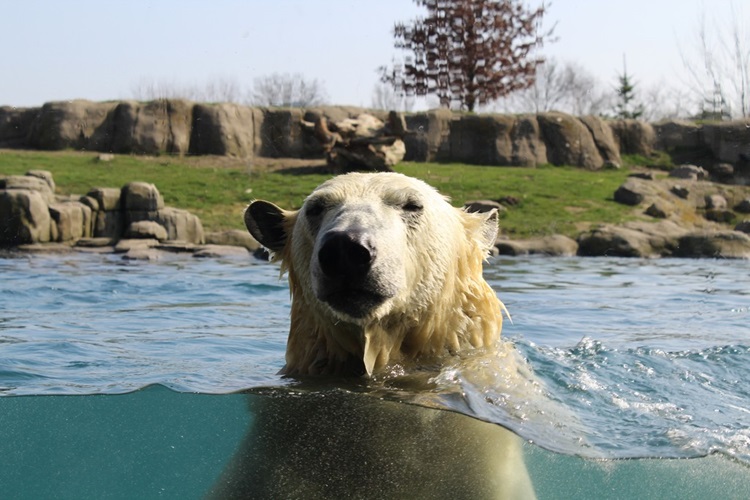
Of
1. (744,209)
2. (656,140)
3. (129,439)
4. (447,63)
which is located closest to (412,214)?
(129,439)

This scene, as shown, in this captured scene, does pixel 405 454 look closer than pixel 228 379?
Yes

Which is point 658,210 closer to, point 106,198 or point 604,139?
point 604,139

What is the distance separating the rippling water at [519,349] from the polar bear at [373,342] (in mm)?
163

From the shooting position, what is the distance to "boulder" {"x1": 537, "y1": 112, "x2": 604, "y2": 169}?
29391mm

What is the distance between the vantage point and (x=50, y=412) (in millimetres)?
4160

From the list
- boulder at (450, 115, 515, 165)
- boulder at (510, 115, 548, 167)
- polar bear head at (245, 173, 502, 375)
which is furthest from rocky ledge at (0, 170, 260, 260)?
boulder at (510, 115, 548, 167)

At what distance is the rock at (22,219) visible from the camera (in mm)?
15773

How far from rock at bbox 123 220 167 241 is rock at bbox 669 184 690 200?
1395 cm

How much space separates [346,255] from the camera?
362cm

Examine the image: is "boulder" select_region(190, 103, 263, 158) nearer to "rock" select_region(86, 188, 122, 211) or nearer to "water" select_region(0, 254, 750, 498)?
"rock" select_region(86, 188, 122, 211)

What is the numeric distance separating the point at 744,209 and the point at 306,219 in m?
21.0

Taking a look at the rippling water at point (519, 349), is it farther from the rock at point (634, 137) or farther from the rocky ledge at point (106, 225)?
the rock at point (634, 137)

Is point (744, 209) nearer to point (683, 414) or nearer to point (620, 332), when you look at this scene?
point (620, 332)

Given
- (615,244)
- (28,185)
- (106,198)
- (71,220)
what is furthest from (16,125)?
(615,244)
